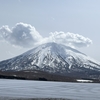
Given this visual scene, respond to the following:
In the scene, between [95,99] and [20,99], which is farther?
[95,99]

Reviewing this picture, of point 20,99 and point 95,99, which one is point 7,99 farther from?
point 95,99

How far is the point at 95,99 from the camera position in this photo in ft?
154

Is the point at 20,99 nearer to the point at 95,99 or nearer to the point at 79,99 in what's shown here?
the point at 79,99

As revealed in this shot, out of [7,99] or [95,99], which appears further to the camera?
[95,99]

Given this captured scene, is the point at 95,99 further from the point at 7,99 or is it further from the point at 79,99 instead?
the point at 7,99

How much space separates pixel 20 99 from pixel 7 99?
6.46ft

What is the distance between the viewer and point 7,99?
40719 millimetres

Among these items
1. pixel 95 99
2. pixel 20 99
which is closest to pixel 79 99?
pixel 95 99

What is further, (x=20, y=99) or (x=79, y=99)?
(x=79, y=99)

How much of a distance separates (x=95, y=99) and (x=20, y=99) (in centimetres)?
1352

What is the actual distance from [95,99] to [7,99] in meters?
15.5

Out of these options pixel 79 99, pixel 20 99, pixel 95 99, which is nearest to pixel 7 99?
pixel 20 99
